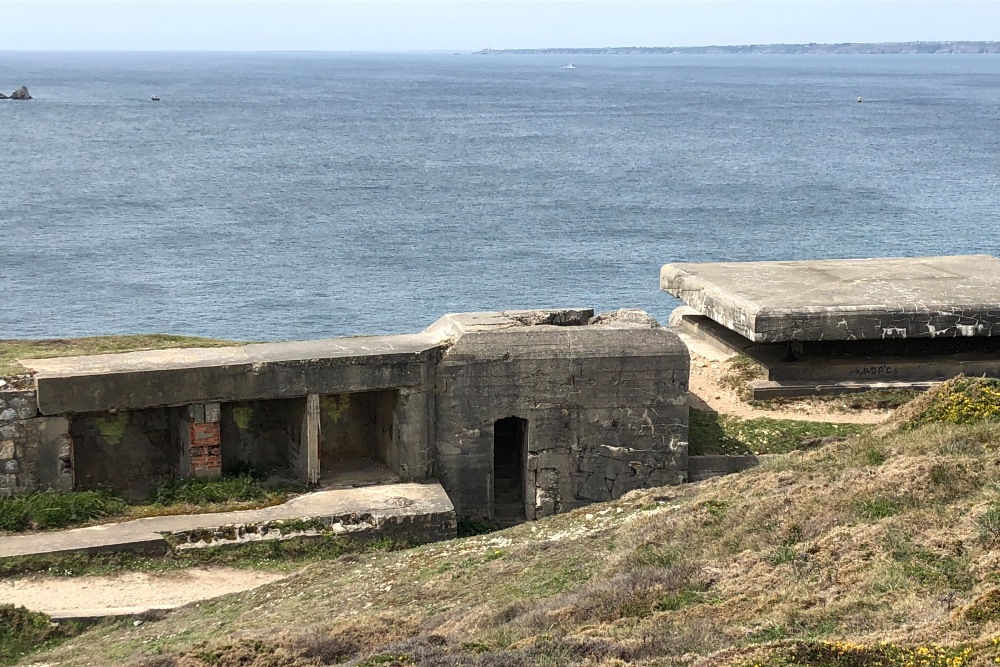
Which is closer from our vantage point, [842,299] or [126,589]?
[126,589]

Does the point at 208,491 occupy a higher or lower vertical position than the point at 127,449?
lower

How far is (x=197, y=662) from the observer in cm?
975

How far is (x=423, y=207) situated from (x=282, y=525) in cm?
3656

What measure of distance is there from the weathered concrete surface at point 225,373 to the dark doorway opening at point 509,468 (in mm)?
1716

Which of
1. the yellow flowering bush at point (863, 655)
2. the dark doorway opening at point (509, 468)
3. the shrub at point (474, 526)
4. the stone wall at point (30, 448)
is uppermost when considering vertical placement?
the yellow flowering bush at point (863, 655)

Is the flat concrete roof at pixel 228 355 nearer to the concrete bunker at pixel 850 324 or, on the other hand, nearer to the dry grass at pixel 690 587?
the dry grass at pixel 690 587

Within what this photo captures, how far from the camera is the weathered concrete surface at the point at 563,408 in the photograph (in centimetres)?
Result: 1600

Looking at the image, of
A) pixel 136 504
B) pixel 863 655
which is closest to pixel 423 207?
pixel 136 504

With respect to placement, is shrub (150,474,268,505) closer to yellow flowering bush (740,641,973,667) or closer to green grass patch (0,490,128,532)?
green grass patch (0,490,128,532)

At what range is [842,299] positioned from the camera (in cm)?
1869

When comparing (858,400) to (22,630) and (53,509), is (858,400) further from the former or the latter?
(22,630)

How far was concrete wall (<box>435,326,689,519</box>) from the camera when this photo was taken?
16000mm

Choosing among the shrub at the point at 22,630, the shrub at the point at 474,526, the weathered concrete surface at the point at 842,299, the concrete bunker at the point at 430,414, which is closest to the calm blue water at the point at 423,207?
the weathered concrete surface at the point at 842,299

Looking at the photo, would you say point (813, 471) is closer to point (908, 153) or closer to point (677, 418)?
point (677, 418)
